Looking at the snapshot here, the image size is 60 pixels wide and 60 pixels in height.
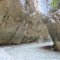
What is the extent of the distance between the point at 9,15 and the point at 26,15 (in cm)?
38

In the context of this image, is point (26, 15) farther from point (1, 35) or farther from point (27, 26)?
point (1, 35)

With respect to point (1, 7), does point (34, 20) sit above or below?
below

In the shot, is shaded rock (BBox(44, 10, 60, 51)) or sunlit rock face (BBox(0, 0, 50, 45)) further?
sunlit rock face (BBox(0, 0, 50, 45))

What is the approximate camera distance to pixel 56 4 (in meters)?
4.96

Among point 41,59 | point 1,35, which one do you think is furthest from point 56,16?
point 1,35

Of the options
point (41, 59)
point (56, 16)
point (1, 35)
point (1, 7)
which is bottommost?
point (41, 59)

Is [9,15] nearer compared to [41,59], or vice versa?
[41,59]

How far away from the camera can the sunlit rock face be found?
4.11 metres

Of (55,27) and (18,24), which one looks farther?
(18,24)

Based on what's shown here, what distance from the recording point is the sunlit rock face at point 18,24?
411 centimetres

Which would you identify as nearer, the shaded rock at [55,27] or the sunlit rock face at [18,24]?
the shaded rock at [55,27]

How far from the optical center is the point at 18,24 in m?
4.30

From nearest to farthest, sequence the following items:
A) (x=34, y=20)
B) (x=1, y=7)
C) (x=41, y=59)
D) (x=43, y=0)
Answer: (x=41, y=59) → (x=1, y=7) → (x=34, y=20) → (x=43, y=0)

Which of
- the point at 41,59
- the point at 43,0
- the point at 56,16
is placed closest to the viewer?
the point at 41,59
